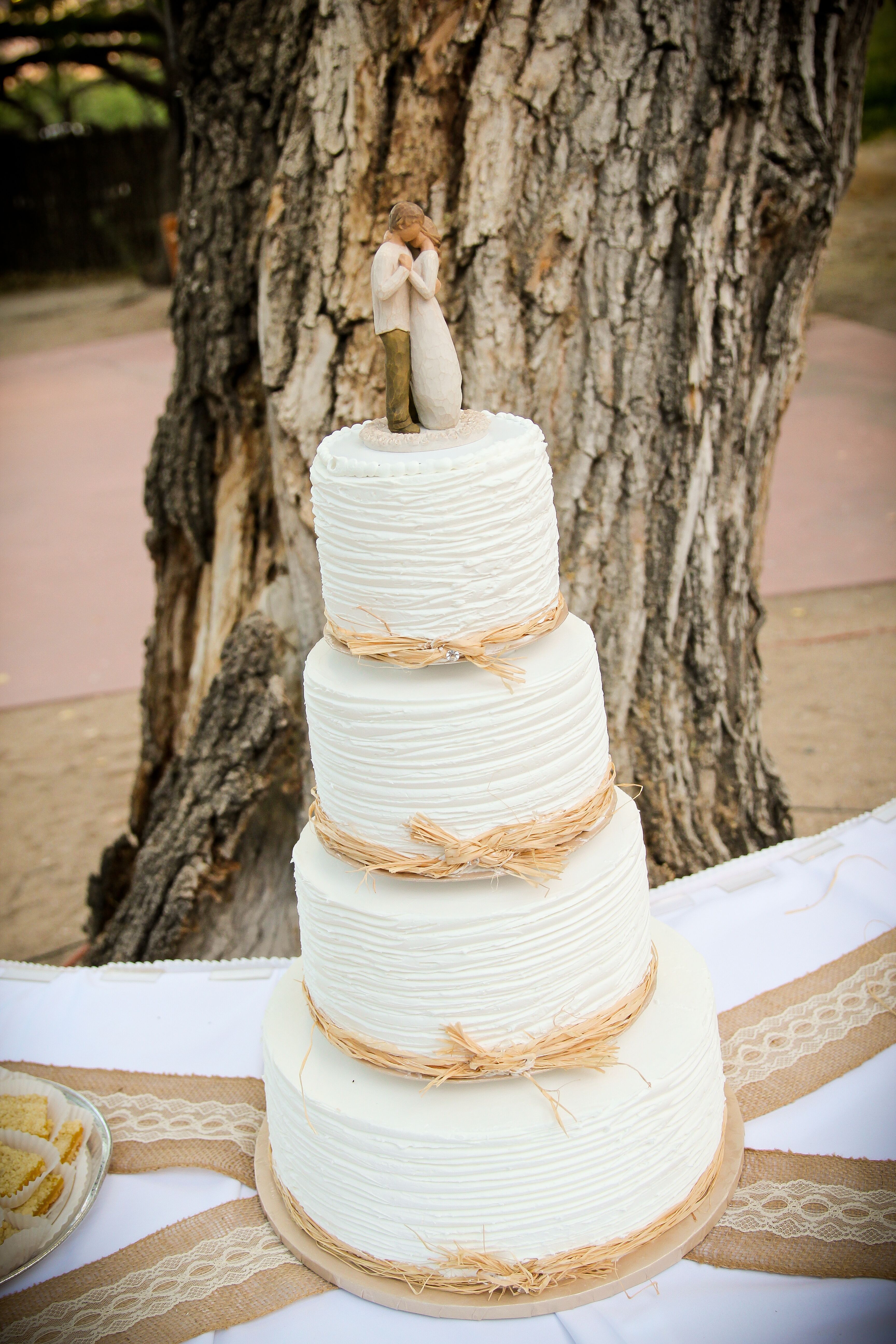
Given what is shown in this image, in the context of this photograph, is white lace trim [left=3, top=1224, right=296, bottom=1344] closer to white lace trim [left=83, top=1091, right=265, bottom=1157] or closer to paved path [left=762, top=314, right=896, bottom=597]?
white lace trim [left=83, top=1091, right=265, bottom=1157]

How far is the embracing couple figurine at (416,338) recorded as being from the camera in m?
1.26

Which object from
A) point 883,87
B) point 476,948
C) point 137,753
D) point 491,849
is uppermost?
point 883,87

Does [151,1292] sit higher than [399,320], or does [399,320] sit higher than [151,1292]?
[399,320]

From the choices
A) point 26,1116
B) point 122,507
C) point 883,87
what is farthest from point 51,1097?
point 883,87

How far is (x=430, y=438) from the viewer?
1.23m

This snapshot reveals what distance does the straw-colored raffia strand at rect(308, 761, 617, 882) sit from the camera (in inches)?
47.5

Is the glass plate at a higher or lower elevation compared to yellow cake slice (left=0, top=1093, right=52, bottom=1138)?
lower

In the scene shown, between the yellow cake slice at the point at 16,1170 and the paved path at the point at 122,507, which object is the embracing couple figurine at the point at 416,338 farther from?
the paved path at the point at 122,507

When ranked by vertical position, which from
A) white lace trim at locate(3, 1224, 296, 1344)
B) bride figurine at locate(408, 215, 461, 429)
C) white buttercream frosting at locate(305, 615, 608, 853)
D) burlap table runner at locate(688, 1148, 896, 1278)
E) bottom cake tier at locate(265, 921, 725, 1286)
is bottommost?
white lace trim at locate(3, 1224, 296, 1344)

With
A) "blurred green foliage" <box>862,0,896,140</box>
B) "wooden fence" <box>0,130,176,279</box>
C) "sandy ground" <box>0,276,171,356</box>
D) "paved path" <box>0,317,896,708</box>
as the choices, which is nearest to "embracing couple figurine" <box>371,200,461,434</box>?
"paved path" <box>0,317,896,708</box>

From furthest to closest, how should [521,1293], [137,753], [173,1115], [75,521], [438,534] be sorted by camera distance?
[75,521], [137,753], [173,1115], [521,1293], [438,534]

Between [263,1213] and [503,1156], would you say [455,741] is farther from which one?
[263,1213]

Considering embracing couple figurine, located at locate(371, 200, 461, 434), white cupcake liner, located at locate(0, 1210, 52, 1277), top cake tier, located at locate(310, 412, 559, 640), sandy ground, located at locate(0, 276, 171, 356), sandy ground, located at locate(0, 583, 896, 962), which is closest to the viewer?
top cake tier, located at locate(310, 412, 559, 640)

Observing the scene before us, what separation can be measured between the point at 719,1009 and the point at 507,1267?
625 mm
